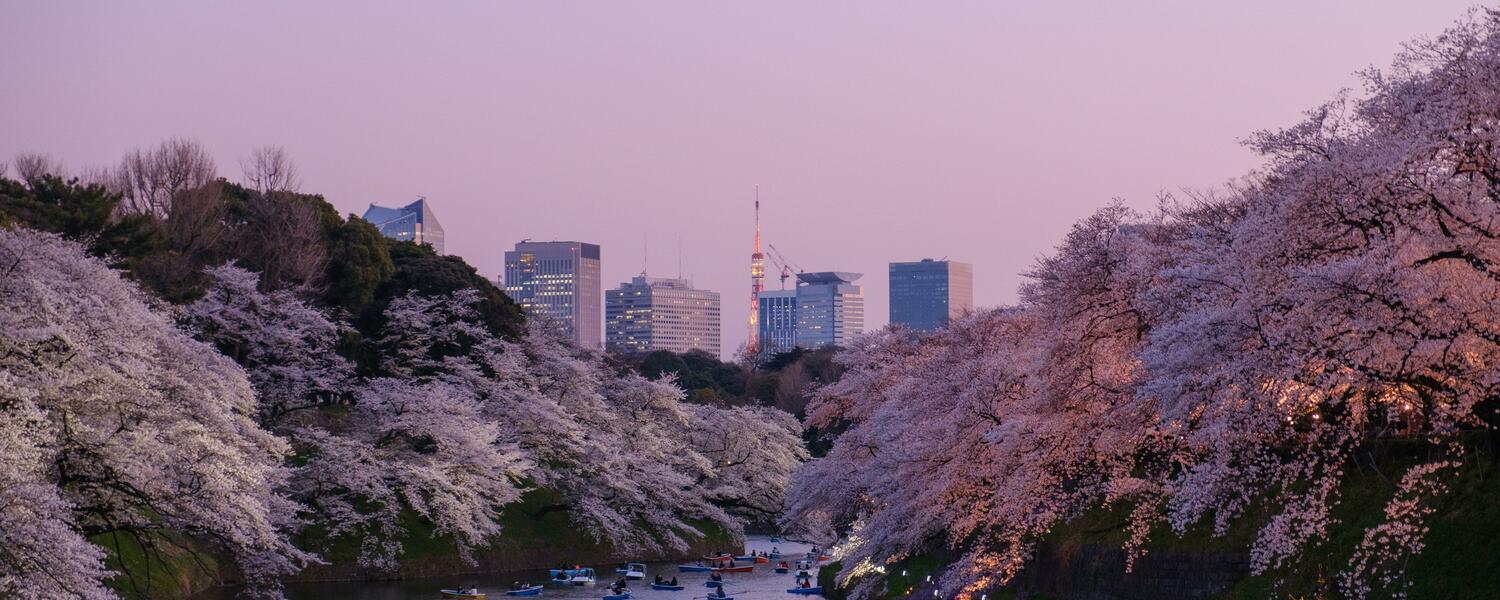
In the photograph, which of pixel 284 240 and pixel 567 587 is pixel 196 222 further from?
pixel 567 587

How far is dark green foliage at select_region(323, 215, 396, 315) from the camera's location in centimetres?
5931

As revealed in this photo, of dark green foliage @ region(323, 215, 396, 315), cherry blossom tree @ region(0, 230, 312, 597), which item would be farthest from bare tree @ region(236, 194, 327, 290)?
cherry blossom tree @ region(0, 230, 312, 597)

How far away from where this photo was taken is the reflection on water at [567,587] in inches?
1768

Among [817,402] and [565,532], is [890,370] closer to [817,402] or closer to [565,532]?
[817,402]

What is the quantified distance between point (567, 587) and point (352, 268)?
17.4m

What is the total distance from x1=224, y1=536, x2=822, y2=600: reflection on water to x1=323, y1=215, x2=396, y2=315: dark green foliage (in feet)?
44.0

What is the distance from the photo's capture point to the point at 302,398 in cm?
5266

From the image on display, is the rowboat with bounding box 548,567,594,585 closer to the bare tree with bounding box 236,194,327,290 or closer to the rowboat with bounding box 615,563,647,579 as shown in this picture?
the rowboat with bounding box 615,563,647,579

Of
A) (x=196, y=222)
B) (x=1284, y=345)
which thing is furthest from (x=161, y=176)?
(x=1284, y=345)

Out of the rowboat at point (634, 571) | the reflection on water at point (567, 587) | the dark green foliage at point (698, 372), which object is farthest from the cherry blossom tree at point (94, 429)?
the dark green foliage at point (698, 372)

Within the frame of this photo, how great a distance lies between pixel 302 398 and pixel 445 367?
→ 7.55 metres

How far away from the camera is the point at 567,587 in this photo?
165ft

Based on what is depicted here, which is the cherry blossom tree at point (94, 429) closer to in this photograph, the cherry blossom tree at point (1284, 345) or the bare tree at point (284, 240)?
the cherry blossom tree at point (1284, 345)

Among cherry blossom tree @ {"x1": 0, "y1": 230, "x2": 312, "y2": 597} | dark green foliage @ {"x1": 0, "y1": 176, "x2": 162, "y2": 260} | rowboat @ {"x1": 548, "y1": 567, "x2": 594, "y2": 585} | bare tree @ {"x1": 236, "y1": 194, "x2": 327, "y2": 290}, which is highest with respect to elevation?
bare tree @ {"x1": 236, "y1": 194, "x2": 327, "y2": 290}
